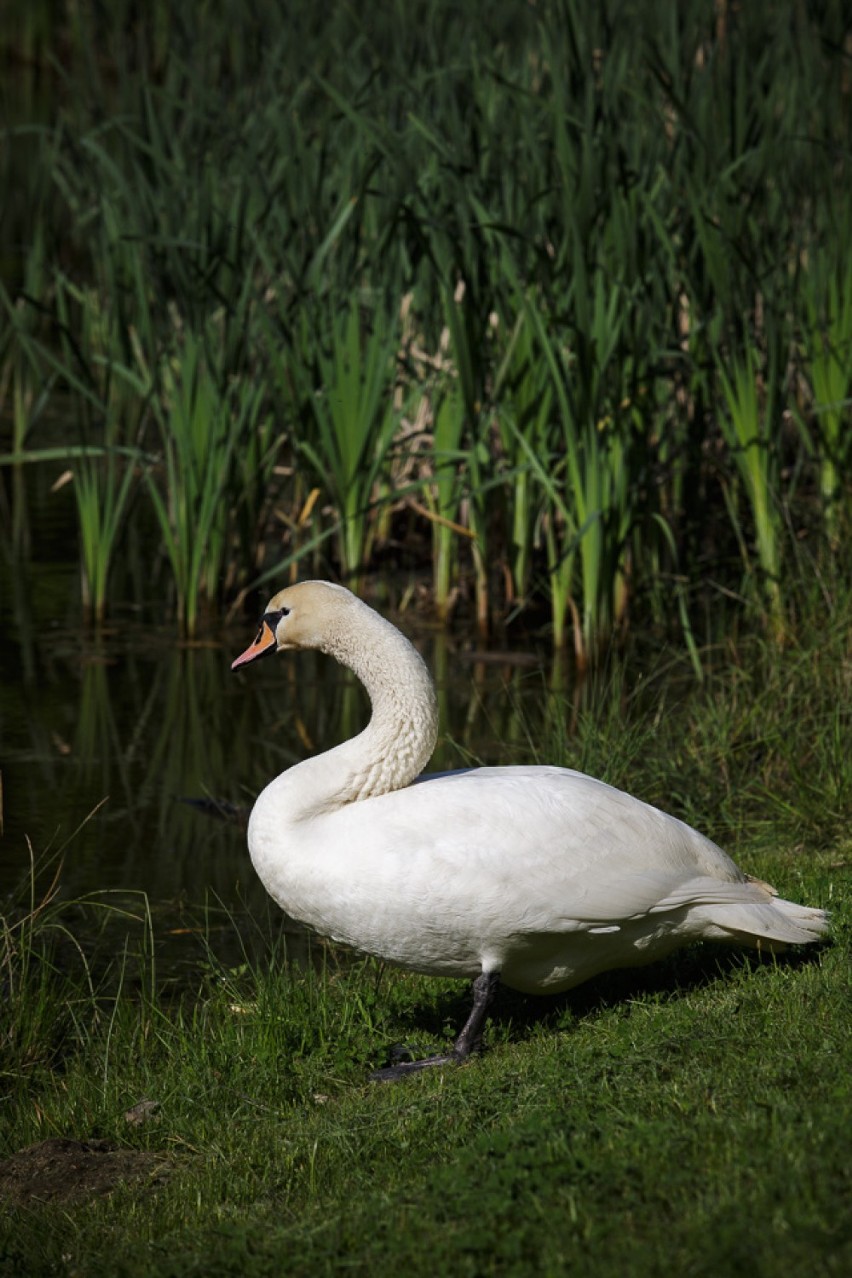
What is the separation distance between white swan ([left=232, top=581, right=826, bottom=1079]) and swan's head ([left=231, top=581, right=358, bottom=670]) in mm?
51

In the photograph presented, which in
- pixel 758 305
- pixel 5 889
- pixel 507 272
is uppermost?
pixel 507 272

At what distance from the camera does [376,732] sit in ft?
14.8

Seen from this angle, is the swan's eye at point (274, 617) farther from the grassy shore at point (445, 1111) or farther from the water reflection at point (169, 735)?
the water reflection at point (169, 735)

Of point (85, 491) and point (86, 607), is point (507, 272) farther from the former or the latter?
point (86, 607)

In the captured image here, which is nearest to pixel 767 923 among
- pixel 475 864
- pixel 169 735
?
pixel 475 864

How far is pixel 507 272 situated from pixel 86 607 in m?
2.89

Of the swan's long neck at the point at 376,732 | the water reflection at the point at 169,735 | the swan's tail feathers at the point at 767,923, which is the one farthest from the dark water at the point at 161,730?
the swan's tail feathers at the point at 767,923

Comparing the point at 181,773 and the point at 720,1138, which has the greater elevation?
the point at 720,1138

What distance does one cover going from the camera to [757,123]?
800 centimetres

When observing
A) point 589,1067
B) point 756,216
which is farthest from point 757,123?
point 589,1067

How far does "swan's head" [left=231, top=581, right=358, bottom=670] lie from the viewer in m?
4.64

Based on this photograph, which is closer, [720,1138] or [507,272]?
[720,1138]

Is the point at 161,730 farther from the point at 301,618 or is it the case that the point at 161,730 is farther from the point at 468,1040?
the point at 468,1040

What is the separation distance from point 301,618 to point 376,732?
Answer: 1.34 feet
